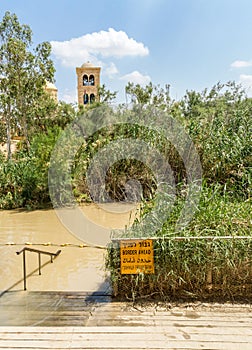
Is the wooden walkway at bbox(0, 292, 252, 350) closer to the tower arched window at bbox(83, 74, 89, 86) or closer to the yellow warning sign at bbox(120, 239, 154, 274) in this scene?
the yellow warning sign at bbox(120, 239, 154, 274)

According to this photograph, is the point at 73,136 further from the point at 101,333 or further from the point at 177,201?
the point at 101,333

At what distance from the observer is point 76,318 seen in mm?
2775

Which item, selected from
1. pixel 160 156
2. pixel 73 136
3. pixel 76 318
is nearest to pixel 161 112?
pixel 160 156

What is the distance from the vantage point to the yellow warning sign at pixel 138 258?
10.1ft

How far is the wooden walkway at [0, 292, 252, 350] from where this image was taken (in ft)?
7.36

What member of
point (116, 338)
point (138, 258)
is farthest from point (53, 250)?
point (116, 338)

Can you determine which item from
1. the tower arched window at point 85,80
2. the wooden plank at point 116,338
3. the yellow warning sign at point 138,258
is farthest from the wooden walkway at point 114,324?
the tower arched window at point 85,80

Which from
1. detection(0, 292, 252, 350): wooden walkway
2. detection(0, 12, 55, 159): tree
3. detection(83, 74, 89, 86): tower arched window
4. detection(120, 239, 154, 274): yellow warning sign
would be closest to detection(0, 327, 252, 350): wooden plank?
detection(0, 292, 252, 350): wooden walkway

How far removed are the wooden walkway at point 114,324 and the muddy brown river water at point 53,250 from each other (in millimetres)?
729

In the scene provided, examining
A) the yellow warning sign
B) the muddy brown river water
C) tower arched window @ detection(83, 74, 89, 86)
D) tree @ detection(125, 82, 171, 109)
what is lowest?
the muddy brown river water

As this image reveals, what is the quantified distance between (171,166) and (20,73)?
27.6 feet

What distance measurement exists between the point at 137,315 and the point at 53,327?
28.3 inches

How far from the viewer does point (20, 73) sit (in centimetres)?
1355

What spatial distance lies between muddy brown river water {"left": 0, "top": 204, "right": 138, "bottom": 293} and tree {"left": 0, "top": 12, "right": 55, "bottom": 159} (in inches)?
255
